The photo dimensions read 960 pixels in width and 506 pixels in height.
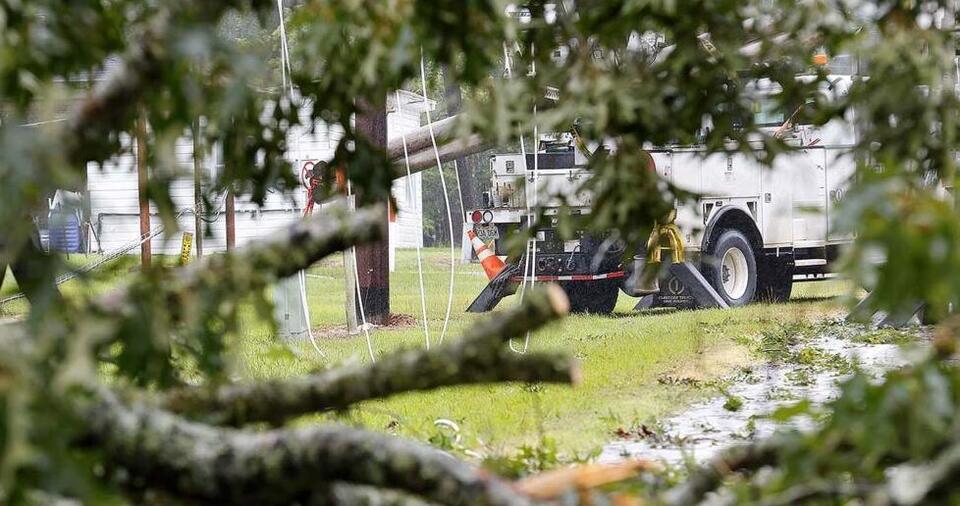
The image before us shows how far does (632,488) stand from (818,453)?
1.28ft

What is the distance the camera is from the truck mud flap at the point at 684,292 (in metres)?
16.4

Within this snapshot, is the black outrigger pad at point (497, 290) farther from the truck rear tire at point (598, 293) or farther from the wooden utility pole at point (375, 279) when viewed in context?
the wooden utility pole at point (375, 279)

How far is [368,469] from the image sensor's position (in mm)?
2133

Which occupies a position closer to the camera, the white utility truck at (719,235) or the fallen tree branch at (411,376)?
the fallen tree branch at (411,376)

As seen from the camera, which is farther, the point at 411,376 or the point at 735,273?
the point at 735,273

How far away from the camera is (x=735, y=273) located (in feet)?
58.5

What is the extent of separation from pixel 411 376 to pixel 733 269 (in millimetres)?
15853

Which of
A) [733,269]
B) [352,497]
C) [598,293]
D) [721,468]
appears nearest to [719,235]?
[733,269]

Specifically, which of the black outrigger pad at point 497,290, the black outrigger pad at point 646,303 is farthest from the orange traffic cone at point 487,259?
the black outrigger pad at point 646,303

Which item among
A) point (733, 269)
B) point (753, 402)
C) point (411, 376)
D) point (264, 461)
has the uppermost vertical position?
point (411, 376)

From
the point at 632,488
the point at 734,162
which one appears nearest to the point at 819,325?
the point at 734,162

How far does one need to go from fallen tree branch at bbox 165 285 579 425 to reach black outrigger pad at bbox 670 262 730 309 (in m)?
14.0

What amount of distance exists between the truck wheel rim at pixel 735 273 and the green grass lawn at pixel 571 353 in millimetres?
619

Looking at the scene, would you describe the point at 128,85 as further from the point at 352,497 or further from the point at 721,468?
the point at 721,468
